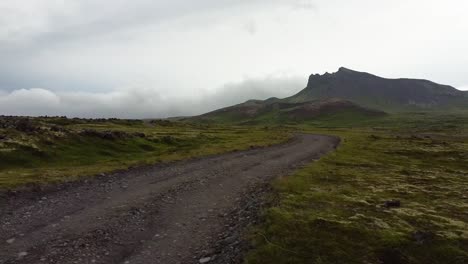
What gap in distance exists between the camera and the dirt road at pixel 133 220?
50.8 ft

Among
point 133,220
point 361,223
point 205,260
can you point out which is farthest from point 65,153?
point 361,223

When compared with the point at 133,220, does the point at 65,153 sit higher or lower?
higher

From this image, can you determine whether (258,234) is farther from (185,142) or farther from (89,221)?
(185,142)

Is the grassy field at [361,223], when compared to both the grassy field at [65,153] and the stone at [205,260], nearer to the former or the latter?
the stone at [205,260]

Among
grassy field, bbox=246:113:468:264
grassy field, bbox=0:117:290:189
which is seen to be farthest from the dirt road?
grassy field, bbox=0:117:290:189

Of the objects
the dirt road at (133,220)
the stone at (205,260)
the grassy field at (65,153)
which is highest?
the grassy field at (65,153)

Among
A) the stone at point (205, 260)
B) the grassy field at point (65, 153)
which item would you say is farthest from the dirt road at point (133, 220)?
the grassy field at point (65, 153)

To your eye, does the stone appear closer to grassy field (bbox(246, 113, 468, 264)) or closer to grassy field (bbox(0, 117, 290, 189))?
grassy field (bbox(246, 113, 468, 264))

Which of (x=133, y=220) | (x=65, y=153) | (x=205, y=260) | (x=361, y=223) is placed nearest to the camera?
(x=205, y=260)

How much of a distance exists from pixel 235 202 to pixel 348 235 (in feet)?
30.4

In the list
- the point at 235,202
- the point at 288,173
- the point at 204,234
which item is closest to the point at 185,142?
the point at 288,173

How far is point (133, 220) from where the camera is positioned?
66.3ft

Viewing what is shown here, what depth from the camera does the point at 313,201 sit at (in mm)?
24609

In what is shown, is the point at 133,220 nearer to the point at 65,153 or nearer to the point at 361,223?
the point at 361,223
